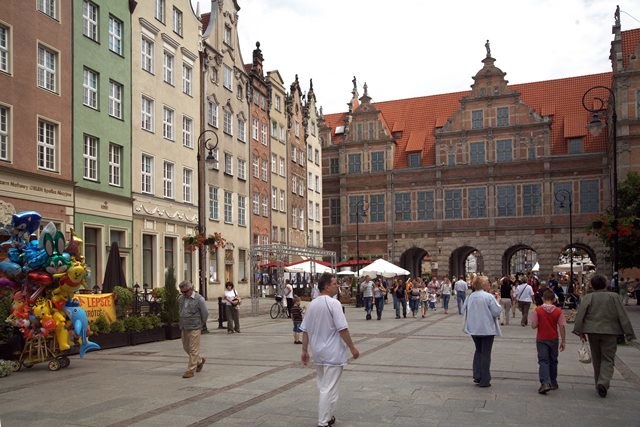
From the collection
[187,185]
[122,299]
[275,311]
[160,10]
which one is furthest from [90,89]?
[122,299]

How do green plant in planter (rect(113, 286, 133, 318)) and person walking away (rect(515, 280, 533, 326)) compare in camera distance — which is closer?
green plant in planter (rect(113, 286, 133, 318))

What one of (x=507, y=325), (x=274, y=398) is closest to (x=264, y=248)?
(x=507, y=325)

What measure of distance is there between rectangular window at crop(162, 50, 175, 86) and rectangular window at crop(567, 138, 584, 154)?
116ft

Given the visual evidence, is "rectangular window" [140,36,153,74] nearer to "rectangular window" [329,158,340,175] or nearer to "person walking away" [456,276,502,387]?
"person walking away" [456,276,502,387]

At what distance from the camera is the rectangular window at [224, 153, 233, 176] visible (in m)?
43.0

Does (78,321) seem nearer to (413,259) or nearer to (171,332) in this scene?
→ (171,332)

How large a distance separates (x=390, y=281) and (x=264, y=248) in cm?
3029

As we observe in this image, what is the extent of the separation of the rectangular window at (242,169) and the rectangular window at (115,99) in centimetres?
1442

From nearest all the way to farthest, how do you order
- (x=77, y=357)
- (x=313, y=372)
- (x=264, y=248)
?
(x=313, y=372), (x=77, y=357), (x=264, y=248)

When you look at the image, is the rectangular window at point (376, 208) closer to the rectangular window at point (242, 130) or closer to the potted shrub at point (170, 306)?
the rectangular window at point (242, 130)

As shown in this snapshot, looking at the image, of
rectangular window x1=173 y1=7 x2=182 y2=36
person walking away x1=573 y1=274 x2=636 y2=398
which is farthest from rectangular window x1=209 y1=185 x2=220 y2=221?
person walking away x1=573 y1=274 x2=636 y2=398

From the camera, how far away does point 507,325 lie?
938 inches

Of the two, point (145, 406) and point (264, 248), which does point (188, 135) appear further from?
point (145, 406)

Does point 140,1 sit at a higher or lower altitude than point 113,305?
higher
